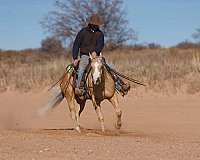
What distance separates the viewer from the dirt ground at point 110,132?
11781mm

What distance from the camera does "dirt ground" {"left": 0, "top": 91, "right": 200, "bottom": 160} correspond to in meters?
11.8

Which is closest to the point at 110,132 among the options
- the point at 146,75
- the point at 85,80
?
the point at 85,80

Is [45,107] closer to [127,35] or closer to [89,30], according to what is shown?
[89,30]

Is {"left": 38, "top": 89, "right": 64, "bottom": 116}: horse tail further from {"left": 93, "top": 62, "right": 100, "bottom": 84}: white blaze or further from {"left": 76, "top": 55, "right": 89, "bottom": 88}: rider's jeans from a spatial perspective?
{"left": 93, "top": 62, "right": 100, "bottom": 84}: white blaze

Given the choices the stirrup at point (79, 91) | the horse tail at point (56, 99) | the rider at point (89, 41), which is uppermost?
the rider at point (89, 41)

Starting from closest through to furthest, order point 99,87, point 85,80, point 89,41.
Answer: point 99,87 < point 85,80 < point 89,41

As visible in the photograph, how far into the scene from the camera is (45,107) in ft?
63.1

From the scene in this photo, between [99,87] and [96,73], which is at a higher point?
[96,73]

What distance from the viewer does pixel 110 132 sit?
17.1 m

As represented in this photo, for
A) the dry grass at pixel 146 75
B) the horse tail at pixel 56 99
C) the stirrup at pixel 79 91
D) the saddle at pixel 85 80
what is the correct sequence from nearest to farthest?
1. the saddle at pixel 85 80
2. the stirrup at pixel 79 91
3. the horse tail at pixel 56 99
4. the dry grass at pixel 146 75

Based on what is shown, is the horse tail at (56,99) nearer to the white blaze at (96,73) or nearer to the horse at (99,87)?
the horse at (99,87)

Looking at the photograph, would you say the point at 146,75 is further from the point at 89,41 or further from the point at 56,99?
the point at 89,41

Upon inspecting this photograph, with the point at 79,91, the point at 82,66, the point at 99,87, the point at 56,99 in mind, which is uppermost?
the point at 82,66

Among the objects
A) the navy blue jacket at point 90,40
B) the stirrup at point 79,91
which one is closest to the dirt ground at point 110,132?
the stirrup at point 79,91
